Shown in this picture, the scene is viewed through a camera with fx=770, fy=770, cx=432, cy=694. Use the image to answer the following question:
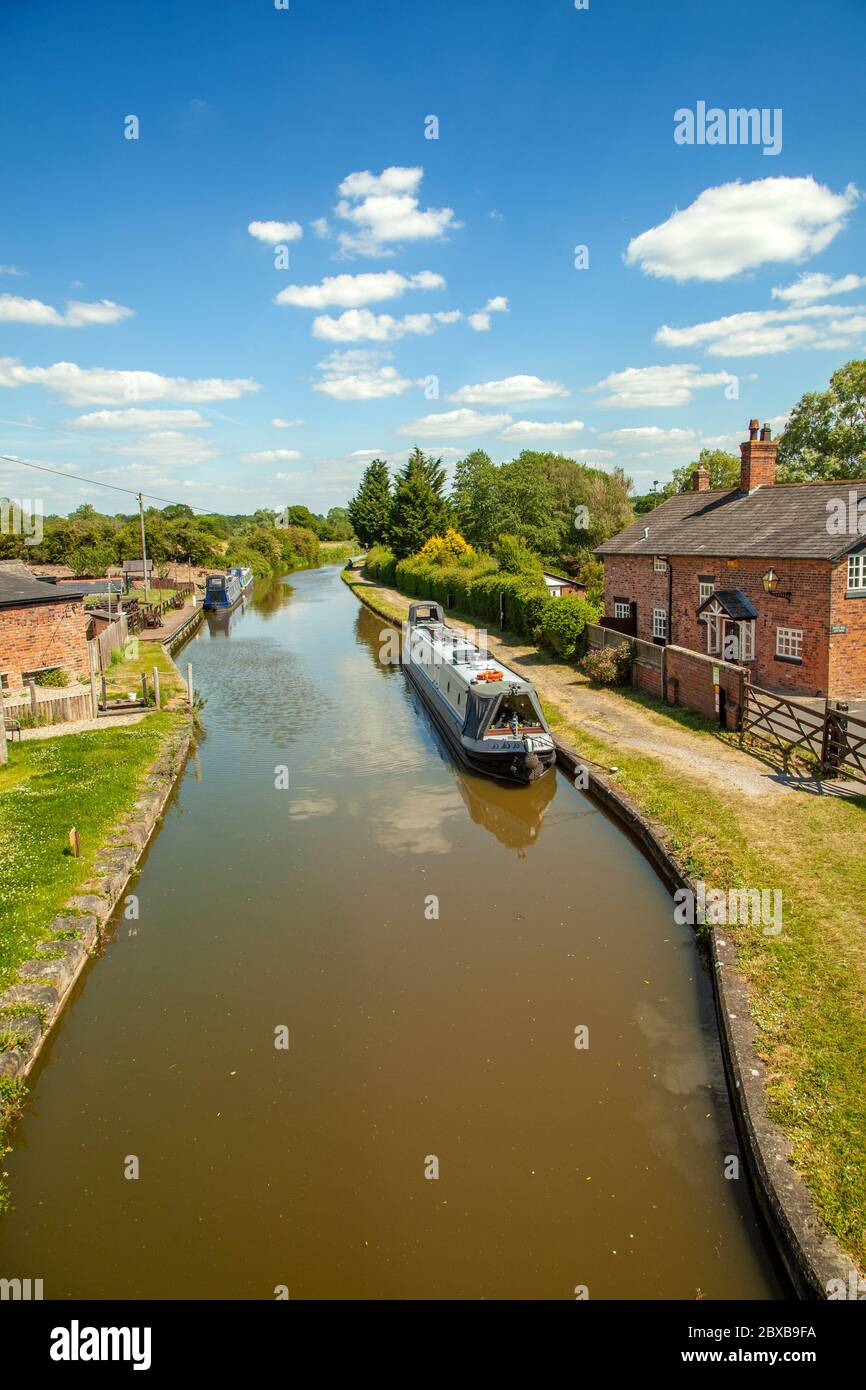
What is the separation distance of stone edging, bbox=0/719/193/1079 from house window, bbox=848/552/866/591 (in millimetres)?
13888

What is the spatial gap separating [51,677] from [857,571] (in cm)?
1925

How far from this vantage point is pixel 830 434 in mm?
40812

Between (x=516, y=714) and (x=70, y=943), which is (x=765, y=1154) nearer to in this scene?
(x=70, y=943)

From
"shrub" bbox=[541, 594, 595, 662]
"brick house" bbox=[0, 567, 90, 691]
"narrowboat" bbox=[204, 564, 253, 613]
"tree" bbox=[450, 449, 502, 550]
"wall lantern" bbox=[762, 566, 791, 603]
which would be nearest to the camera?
"wall lantern" bbox=[762, 566, 791, 603]

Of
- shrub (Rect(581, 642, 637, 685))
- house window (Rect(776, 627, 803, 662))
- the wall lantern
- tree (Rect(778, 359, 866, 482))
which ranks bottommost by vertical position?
shrub (Rect(581, 642, 637, 685))

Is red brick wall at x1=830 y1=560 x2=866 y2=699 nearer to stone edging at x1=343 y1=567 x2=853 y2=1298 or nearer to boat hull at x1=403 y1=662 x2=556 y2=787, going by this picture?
boat hull at x1=403 y1=662 x2=556 y2=787

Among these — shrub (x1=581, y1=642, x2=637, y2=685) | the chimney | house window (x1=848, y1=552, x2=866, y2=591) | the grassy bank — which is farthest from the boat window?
the chimney

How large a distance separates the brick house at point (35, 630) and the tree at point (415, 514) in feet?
110

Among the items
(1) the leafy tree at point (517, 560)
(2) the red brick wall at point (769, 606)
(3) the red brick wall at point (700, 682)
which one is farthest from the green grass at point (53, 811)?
(1) the leafy tree at point (517, 560)

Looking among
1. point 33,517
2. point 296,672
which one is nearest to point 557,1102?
point 296,672

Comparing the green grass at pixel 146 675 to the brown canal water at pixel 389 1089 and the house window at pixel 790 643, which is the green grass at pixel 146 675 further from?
the house window at pixel 790 643

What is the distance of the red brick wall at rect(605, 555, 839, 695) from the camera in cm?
1580
